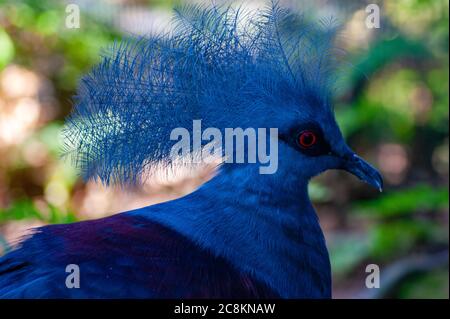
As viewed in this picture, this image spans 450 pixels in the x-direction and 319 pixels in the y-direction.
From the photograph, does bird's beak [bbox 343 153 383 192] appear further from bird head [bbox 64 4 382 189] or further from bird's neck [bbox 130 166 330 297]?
bird's neck [bbox 130 166 330 297]

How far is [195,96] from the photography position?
6.55 feet

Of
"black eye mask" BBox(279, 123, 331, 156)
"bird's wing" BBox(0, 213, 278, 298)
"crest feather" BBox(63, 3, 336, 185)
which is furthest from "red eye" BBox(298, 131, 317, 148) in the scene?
"bird's wing" BBox(0, 213, 278, 298)

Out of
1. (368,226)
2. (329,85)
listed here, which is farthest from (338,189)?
(329,85)

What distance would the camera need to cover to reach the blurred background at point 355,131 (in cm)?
421

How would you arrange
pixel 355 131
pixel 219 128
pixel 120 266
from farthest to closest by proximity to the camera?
pixel 355 131 < pixel 219 128 < pixel 120 266

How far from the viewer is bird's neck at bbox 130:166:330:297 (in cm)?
198

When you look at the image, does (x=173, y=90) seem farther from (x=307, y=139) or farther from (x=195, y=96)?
(x=307, y=139)

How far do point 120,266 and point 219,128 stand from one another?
55cm

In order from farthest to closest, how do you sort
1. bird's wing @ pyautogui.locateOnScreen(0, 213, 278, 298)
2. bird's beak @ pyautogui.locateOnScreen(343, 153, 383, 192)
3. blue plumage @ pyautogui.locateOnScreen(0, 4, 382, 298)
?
bird's beak @ pyautogui.locateOnScreen(343, 153, 383, 192) → blue plumage @ pyautogui.locateOnScreen(0, 4, 382, 298) → bird's wing @ pyautogui.locateOnScreen(0, 213, 278, 298)

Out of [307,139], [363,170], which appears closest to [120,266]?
[307,139]

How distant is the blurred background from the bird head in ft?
6.76

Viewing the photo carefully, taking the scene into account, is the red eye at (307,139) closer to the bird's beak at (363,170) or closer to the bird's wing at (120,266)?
the bird's beak at (363,170)

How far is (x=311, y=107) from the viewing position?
2.06 m
